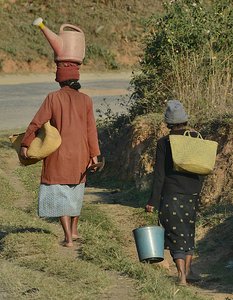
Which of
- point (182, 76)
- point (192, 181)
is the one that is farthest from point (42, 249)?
point (182, 76)

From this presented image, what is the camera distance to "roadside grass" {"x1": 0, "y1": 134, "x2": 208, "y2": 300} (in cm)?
636

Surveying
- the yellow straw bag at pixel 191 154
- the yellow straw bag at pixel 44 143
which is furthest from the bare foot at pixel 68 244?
the yellow straw bag at pixel 191 154

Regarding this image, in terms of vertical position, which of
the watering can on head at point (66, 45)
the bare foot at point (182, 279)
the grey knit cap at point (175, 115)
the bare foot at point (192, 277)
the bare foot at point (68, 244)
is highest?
the watering can on head at point (66, 45)

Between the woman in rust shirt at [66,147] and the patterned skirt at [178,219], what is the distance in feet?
3.13

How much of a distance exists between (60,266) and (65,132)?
1335 millimetres

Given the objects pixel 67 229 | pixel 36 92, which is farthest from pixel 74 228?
pixel 36 92

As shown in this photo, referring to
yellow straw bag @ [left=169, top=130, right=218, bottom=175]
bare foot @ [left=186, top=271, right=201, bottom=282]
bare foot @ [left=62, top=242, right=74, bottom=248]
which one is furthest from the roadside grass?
yellow straw bag @ [left=169, top=130, right=218, bottom=175]

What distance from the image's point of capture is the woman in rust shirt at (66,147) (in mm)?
7867

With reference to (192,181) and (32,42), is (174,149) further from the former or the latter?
(32,42)

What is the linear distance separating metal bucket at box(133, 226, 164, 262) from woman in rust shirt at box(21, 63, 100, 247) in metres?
1.04

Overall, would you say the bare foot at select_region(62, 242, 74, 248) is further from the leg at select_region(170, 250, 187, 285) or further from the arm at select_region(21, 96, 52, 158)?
the leg at select_region(170, 250, 187, 285)

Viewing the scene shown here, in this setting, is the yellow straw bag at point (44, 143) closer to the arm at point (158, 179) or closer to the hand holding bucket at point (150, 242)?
the arm at point (158, 179)

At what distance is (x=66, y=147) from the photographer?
7.88 meters

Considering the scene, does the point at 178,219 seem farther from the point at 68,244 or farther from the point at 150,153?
the point at 150,153
